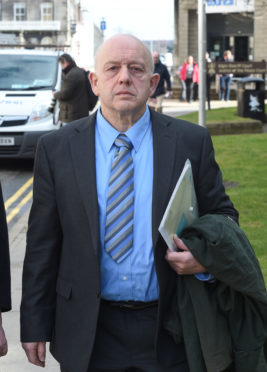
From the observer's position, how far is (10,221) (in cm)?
945

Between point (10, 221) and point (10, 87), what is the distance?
5202mm

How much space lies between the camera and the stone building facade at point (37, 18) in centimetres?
9818

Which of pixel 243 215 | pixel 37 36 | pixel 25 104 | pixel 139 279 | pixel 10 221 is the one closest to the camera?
pixel 139 279

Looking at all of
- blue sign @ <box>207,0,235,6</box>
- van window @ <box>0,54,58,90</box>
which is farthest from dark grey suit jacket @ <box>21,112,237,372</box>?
blue sign @ <box>207,0,235,6</box>

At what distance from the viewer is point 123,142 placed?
3.09 metres

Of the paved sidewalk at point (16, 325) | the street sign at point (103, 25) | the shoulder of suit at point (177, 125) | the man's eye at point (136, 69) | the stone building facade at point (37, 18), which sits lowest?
the paved sidewalk at point (16, 325)

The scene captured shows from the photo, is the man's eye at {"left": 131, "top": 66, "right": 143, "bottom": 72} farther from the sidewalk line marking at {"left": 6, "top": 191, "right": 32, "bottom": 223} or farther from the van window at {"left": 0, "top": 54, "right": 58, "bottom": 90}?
the van window at {"left": 0, "top": 54, "right": 58, "bottom": 90}

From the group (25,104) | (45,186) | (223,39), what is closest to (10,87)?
(25,104)

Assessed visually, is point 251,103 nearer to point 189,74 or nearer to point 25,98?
point 25,98

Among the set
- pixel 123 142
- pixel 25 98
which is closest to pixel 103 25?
pixel 25 98

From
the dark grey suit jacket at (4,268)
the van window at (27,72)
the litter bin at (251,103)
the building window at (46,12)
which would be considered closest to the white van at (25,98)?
the van window at (27,72)

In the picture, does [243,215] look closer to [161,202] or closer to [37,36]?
[161,202]

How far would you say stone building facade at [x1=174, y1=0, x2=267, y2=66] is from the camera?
39.2 metres

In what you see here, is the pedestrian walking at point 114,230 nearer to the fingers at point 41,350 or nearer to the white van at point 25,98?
the fingers at point 41,350
